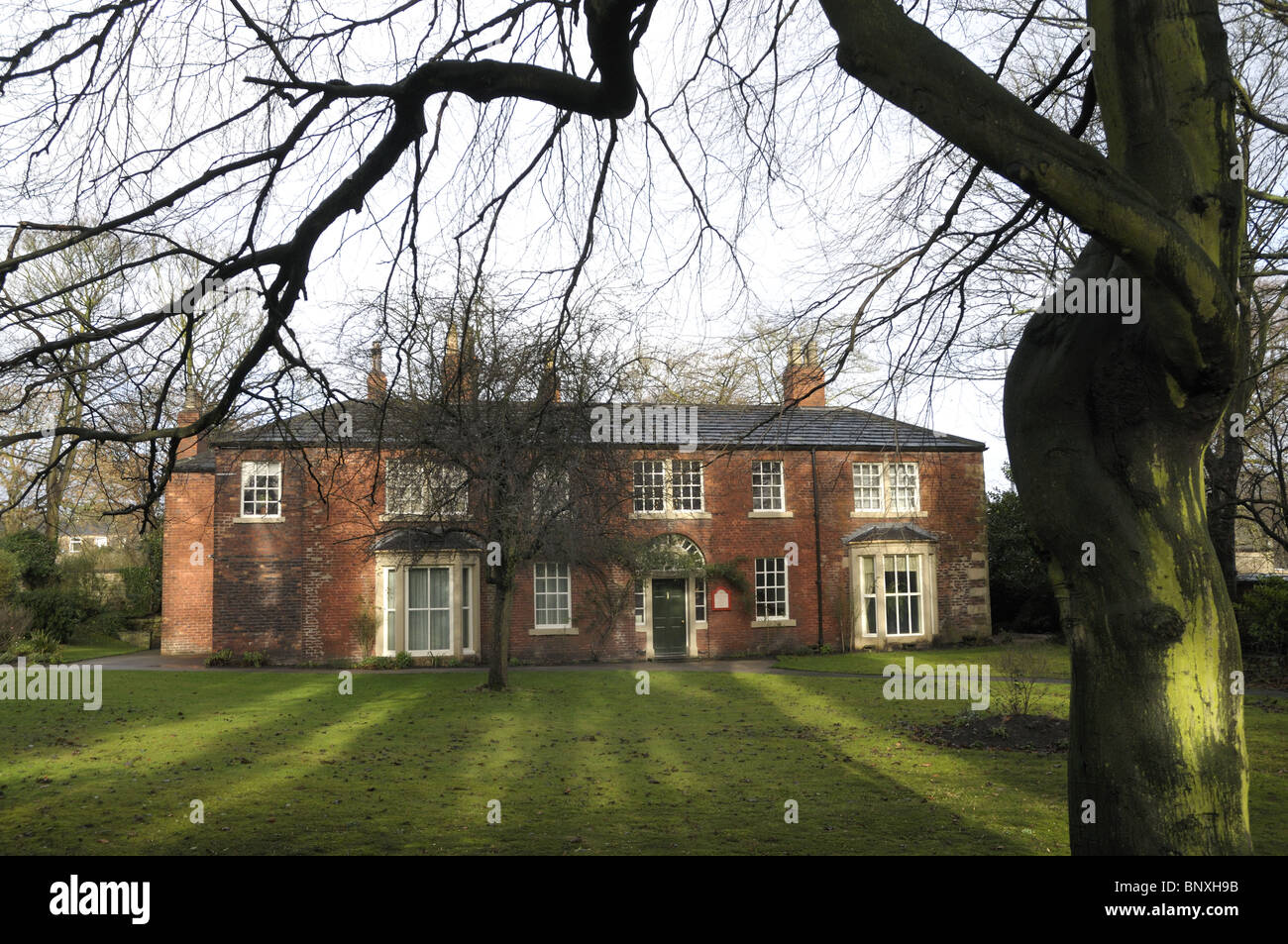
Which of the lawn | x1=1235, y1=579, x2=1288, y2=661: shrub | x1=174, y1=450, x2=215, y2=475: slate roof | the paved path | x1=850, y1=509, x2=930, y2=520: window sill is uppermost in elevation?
x1=174, y1=450, x2=215, y2=475: slate roof

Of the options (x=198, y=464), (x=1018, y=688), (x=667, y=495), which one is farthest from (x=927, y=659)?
(x=198, y=464)

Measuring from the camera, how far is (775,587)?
2803cm

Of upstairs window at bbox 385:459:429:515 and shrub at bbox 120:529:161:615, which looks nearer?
upstairs window at bbox 385:459:429:515

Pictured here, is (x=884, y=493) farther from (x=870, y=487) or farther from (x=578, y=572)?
(x=578, y=572)

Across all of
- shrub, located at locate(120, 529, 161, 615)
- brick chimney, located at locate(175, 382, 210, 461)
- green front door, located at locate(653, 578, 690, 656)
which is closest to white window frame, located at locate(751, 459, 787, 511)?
green front door, located at locate(653, 578, 690, 656)

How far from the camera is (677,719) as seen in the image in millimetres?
15414

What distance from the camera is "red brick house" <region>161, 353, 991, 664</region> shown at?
25641 mm

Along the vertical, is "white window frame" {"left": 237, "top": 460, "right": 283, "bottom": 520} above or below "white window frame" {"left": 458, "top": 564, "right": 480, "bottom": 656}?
above

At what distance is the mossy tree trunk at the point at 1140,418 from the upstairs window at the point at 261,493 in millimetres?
25117

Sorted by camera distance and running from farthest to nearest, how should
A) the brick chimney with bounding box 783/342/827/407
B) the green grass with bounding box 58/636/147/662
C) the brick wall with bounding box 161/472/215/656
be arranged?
1. the brick wall with bounding box 161/472/215/656
2. the green grass with bounding box 58/636/147/662
3. the brick chimney with bounding box 783/342/827/407

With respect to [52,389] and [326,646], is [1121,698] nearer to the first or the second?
[52,389]

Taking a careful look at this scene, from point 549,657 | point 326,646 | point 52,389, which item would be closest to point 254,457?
point 326,646

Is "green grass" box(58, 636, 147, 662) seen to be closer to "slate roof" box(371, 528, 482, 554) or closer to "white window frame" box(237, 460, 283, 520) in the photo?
"white window frame" box(237, 460, 283, 520)

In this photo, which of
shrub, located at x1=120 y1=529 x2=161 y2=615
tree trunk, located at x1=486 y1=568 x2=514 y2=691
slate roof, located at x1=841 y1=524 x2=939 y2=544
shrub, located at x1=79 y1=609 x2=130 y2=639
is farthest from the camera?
shrub, located at x1=120 y1=529 x2=161 y2=615
